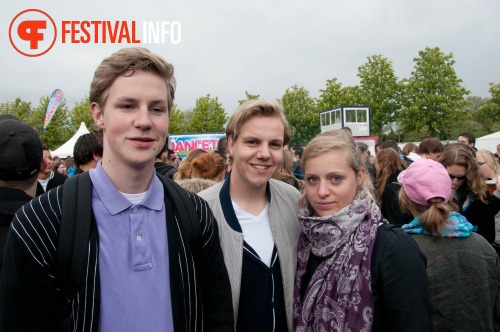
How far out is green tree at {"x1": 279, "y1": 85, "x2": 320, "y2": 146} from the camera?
58.3 m

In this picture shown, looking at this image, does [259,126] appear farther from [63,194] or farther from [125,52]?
[63,194]

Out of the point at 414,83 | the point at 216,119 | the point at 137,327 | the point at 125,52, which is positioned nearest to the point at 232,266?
the point at 137,327

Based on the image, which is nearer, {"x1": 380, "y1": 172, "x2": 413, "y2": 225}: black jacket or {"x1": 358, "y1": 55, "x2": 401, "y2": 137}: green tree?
{"x1": 380, "y1": 172, "x2": 413, "y2": 225}: black jacket

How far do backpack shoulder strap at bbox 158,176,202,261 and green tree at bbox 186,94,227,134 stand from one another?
1783 inches

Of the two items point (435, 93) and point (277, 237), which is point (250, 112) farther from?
point (435, 93)

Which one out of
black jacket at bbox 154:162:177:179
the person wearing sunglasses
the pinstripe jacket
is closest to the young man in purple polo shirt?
the pinstripe jacket

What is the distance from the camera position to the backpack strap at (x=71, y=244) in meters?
1.41

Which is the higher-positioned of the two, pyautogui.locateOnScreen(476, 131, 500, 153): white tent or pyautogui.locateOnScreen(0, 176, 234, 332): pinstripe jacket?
pyautogui.locateOnScreen(476, 131, 500, 153): white tent

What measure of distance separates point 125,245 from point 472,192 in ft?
11.3

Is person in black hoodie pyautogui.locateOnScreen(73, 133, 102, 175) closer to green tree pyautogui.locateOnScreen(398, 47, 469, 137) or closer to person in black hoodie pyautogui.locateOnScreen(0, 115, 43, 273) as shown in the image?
person in black hoodie pyautogui.locateOnScreen(0, 115, 43, 273)

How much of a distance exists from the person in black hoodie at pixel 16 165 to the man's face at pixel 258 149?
1239 millimetres

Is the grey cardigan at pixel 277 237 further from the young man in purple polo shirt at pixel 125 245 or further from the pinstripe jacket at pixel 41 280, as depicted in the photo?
the pinstripe jacket at pixel 41 280

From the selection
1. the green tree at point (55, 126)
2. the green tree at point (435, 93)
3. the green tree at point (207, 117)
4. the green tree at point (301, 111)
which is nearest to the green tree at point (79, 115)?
the green tree at point (55, 126)

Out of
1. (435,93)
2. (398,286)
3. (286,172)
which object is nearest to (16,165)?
(398,286)
